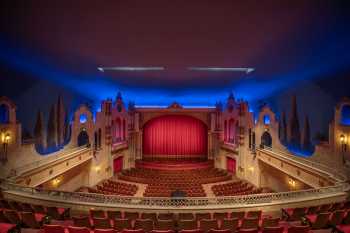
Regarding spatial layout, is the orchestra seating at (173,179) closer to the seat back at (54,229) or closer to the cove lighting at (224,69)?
the cove lighting at (224,69)

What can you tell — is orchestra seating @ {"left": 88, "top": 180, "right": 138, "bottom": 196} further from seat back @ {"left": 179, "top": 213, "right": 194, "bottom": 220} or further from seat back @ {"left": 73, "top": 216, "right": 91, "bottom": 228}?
seat back @ {"left": 73, "top": 216, "right": 91, "bottom": 228}

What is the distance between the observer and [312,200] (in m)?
7.92

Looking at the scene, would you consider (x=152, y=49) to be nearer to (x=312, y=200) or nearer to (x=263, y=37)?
(x=263, y=37)

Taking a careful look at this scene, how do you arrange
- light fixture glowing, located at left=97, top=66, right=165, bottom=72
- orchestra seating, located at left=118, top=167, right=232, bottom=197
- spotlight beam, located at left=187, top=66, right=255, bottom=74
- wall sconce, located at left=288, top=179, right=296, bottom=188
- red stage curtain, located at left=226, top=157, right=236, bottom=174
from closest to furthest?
light fixture glowing, located at left=97, top=66, right=165, bottom=72 → spotlight beam, located at left=187, top=66, right=255, bottom=74 → wall sconce, located at left=288, top=179, right=296, bottom=188 → orchestra seating, located at left=118, top=167, right=232, bottom=197 → red stage curtain, located at left=226, top=157, right=236, bottom=174

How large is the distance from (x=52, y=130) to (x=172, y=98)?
483 inches

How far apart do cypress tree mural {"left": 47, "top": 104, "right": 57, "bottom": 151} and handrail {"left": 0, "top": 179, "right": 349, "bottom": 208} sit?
8166 millimetres

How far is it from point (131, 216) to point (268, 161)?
12129 mm

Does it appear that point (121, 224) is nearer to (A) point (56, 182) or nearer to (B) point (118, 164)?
(A) point (56, 182)

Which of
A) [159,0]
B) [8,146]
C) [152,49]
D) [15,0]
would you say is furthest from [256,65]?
[8,146]

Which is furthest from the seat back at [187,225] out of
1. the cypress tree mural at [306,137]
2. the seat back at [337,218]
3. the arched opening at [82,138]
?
the arched opening at [82,138]

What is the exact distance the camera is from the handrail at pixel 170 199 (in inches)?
302

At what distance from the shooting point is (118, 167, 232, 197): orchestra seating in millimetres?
15405

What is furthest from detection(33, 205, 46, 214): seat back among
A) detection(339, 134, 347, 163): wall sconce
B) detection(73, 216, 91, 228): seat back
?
detection(339, 134, 347, 163): wall sconce

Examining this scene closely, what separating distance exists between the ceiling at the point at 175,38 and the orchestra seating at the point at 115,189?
8055 mm
